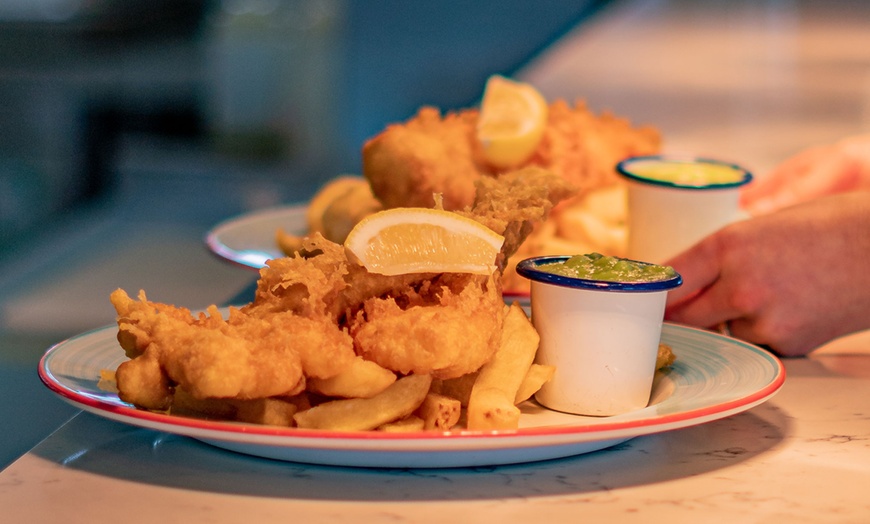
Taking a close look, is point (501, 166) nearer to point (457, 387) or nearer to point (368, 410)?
point (457, 387)

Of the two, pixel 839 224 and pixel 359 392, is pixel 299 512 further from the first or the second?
pixel 839 224

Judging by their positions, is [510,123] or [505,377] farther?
[510,123]

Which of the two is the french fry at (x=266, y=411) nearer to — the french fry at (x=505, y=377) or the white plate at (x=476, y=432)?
the white plate at (x=476, y=432)

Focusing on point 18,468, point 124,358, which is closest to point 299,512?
point 18,468

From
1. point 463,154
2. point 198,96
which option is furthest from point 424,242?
point 198,96

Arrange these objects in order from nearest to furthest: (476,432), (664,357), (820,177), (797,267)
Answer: (476,432), (664,357), (797,267), (820,177)

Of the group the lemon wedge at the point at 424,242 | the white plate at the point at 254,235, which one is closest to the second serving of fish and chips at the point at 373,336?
the lemon wedge at the point at 424,242

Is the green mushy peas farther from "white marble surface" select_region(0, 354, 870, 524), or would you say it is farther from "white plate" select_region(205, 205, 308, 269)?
"white plate" select_region(205, 205, 308, 269)
